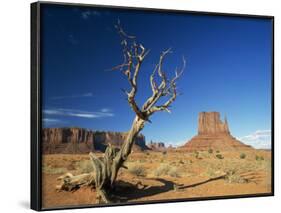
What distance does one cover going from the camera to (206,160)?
13.1m

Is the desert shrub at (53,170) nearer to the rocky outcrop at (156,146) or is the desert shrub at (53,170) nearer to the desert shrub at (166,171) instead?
the rocky outcrop at (156,146)

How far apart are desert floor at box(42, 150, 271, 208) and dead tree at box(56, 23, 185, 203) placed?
5.3 inches

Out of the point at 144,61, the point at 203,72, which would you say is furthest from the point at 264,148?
the point at 144,61

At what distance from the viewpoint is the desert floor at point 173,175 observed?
39.0ft

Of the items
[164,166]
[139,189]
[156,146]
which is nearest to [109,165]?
[139,189]

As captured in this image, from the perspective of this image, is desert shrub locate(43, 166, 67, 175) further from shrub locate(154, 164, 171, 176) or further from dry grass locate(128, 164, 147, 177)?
shrub locate(154, 164, 171, 176)

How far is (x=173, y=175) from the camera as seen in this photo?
12758mm

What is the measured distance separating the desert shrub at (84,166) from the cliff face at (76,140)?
0.51ft

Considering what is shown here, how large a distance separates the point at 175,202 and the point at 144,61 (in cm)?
214

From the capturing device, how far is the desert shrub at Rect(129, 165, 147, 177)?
40.8 ft

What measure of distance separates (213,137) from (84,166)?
2222 mm

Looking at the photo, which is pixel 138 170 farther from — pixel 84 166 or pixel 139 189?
pixel 84 166

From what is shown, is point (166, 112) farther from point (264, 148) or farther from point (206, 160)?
point (264, 148)

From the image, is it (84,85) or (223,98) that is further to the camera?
(223,98)
